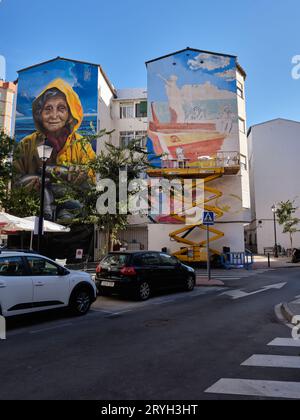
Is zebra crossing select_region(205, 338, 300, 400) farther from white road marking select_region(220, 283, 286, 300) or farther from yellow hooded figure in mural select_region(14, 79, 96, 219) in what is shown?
yellow hooded figure in mural select_region(14, 79, 96, 219)

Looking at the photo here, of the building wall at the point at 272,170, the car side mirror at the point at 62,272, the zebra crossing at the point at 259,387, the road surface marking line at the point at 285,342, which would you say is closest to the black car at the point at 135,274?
the car side mirror at the point at 62,272

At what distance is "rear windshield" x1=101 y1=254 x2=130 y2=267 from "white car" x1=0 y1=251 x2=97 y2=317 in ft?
5.99

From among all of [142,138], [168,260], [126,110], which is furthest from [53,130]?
[168,260]

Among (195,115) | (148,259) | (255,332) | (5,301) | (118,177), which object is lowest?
(255,332)

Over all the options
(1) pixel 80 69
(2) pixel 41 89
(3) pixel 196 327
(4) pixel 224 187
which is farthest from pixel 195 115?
(3) pixel 196 327

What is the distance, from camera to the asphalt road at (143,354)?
13.2ft

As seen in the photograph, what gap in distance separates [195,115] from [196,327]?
21.4m

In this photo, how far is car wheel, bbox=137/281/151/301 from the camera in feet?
34.9

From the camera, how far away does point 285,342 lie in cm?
615

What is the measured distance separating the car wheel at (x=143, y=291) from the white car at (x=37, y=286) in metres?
2.04

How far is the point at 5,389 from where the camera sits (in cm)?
404

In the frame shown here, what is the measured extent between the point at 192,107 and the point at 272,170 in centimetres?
1961

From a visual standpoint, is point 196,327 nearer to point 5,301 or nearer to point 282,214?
point 5,301

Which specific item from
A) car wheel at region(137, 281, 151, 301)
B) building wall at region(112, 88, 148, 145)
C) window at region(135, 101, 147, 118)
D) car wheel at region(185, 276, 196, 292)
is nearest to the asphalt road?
car wheel at region(137, 281, 151, 301)
